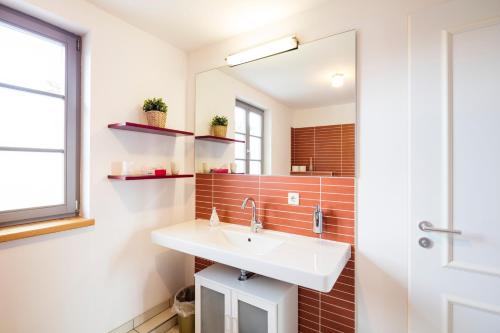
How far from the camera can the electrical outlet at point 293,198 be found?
167 centimetres

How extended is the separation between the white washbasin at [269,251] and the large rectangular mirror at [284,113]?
480 mm

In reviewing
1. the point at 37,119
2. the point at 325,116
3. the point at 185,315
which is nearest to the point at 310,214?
the point at 325,116

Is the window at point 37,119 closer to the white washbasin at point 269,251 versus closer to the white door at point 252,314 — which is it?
the white washbasin at point 269,251

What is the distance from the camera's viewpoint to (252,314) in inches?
57.0

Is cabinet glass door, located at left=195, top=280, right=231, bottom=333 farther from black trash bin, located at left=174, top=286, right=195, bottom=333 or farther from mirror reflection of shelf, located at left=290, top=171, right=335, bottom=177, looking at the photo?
mirror reflection of shelf, located at left=290, top=171, right=335, bottom=177

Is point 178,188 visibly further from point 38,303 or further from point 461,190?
point 461,190

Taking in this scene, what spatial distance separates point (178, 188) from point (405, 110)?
186 centimetres

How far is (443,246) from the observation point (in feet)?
3.93

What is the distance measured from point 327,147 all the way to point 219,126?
3.15ft

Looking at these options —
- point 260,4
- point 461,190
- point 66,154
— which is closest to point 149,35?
point 260,4

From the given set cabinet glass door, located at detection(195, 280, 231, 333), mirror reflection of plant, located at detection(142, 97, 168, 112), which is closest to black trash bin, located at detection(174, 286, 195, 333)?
cabinet glass door, located at detection(195, 280, 231, 333)

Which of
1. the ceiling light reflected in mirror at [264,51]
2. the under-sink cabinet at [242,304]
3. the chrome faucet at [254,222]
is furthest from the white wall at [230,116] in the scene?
the under-sink cabinet at [242,304]

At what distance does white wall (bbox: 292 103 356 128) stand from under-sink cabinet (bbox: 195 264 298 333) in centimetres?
113

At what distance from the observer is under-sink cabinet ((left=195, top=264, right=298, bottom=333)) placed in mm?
1377
